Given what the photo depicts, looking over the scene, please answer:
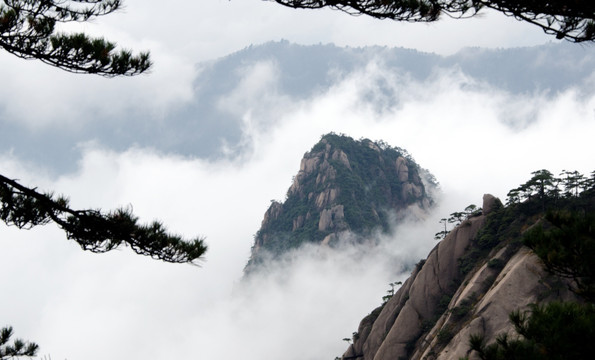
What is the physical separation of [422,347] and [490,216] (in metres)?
11.0

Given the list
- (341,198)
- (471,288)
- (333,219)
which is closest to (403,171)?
(341,198)

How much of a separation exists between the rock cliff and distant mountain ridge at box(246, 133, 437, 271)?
50892 millimetres

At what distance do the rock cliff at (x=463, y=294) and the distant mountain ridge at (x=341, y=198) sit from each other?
167ft

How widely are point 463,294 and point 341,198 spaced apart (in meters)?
61.7

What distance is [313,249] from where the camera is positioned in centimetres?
9312

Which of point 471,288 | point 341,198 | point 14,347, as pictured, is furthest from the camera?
point 341,198

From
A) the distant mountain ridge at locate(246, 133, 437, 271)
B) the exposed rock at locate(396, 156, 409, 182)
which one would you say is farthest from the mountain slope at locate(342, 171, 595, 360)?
the exposed rock at locate(396, 156, 409, 182)

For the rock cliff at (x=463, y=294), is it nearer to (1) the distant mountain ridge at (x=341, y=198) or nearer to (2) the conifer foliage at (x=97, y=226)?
(2) the conifer foliage at (x=97, y=226)

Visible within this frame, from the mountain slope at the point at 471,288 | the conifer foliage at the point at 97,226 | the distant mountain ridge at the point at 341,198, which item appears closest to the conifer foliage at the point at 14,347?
the conifer foliage at the point at 97,226

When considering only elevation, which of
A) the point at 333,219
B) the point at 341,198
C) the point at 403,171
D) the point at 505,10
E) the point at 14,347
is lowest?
the point at 14,347

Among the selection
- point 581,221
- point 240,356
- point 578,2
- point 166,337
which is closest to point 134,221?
point 581,221

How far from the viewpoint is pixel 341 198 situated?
92250 mm

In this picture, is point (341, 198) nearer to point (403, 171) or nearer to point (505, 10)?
point (403, 171)

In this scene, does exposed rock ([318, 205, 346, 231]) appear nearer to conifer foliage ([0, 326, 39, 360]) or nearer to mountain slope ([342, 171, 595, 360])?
mountain slope ([342, 171, 595, 360])
